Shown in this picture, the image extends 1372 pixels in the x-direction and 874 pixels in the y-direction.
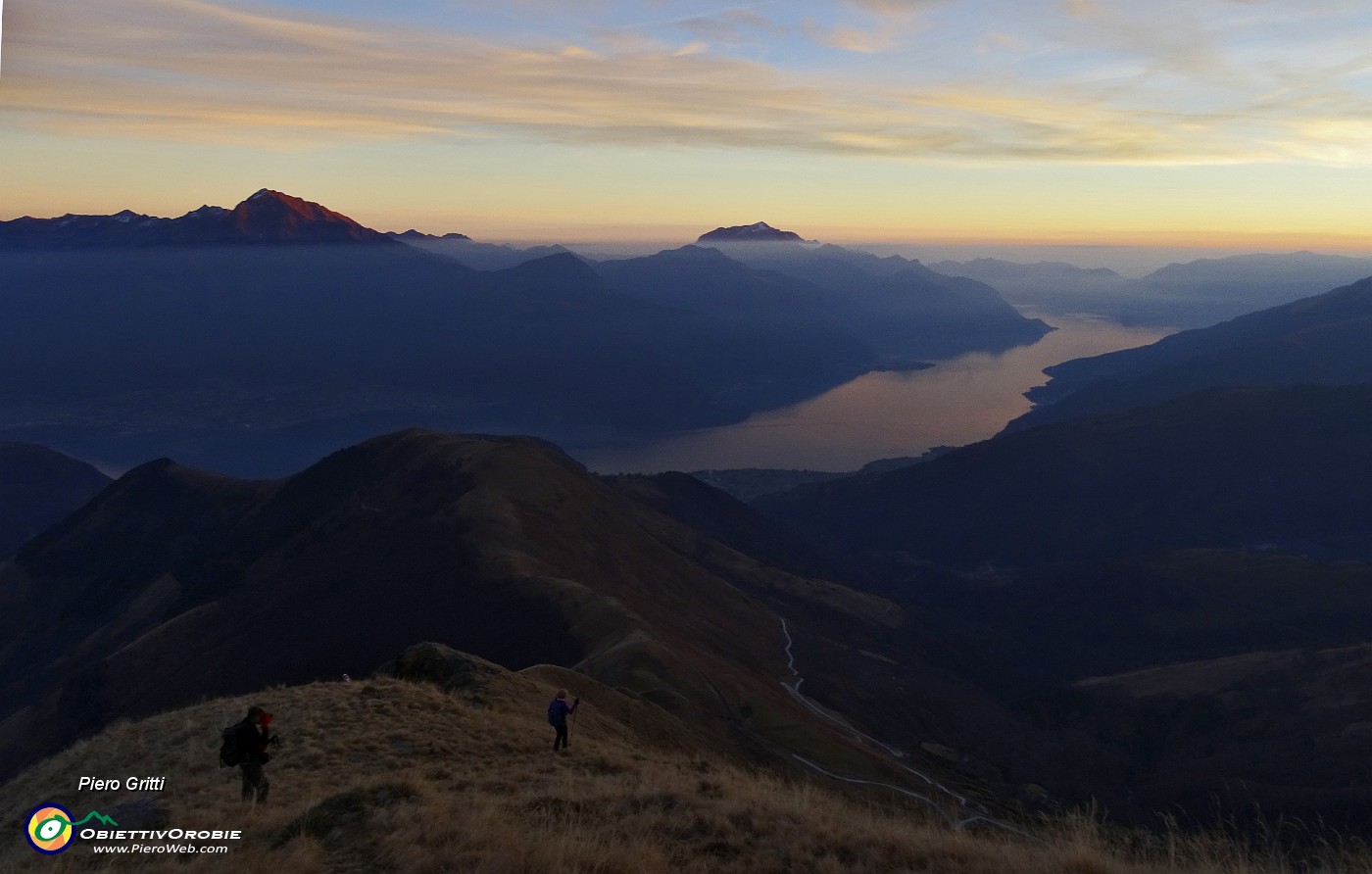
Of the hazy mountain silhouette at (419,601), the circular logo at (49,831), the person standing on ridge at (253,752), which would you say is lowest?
the hazy mountain silhouette at (419,601)

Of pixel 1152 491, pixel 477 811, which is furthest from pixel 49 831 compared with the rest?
pixel 1152 491

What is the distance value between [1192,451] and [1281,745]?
436 ft

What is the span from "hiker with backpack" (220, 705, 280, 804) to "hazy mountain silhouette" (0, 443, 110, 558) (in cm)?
17070

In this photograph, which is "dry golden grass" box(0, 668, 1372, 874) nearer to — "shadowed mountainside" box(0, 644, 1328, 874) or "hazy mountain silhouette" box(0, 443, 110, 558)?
"shadowed mountainside" box(0, 644, 1328, 874)

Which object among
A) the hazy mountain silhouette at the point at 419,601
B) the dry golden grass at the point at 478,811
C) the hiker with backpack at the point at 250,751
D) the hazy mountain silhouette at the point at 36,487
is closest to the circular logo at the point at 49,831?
the dry golden grass at the point at 478,811

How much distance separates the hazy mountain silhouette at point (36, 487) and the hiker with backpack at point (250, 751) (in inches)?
6721

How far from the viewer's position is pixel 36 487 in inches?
6806

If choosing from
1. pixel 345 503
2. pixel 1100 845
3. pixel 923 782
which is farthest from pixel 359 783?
pixel 345 503

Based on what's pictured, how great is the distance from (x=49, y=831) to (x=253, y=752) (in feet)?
8.91

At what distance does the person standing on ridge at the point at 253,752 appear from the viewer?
45.0 ft

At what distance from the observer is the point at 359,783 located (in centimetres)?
1332

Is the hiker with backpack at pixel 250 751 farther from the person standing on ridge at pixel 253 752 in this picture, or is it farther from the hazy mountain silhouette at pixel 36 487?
the hazy mountain silhouette at pixel 36 487

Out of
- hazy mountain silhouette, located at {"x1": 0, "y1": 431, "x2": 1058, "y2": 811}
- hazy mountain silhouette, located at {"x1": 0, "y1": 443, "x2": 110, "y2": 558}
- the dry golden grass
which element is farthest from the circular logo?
hazy mountain silhouette, located at {"x1": 0, "y1": 443, "x2": 110, "y2": 558}

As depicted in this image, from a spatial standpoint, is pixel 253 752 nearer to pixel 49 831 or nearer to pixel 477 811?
pixel 49 831
